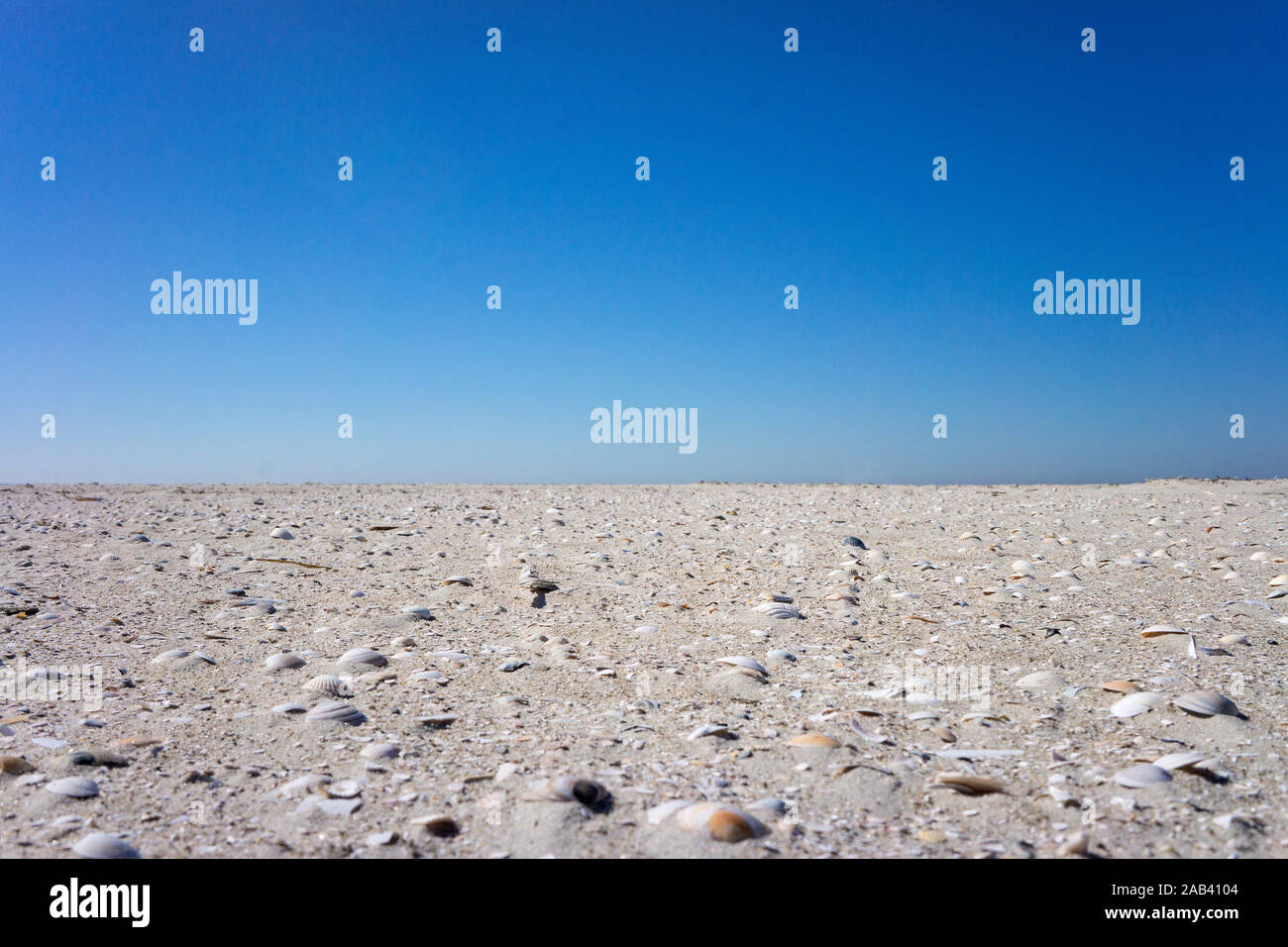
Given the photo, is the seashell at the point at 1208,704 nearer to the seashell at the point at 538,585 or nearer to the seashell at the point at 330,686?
the seashell at the point at 330,686

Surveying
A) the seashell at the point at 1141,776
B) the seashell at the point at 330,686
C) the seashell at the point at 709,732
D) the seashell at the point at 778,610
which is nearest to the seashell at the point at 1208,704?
the seashell at the point at 1141,776

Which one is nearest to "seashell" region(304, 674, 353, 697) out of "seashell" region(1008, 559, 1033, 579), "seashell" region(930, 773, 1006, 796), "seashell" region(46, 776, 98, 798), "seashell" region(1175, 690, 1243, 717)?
"seashell" region(46, 776, 98, 798)

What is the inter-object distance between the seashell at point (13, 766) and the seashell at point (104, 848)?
0.67 meters

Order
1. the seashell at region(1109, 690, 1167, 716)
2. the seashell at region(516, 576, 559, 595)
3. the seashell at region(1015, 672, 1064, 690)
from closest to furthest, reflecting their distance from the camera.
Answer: the seashell at region(1109, 690, 1167, 716)
the seashell at region(1015, 672, 1064, 690)
the seashell at region(516, 576, 559, 595)

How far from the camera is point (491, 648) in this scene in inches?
159

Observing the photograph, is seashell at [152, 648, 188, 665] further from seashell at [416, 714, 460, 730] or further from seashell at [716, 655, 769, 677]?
seashell at [716, 655, 769, 677]

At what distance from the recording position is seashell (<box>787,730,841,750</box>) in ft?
8.66

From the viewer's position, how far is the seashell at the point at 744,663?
3.54 metres

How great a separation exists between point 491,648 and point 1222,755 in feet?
10.8

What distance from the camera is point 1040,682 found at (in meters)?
3.33

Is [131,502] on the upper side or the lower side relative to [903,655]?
upper

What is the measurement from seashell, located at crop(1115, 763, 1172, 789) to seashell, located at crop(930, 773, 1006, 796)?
391 millimetres

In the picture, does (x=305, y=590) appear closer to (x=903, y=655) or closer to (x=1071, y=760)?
(x=903, y=655)
